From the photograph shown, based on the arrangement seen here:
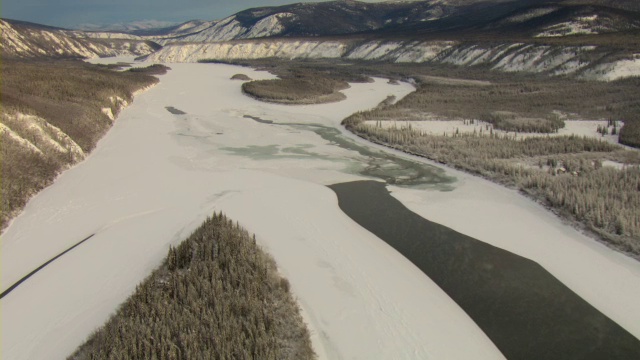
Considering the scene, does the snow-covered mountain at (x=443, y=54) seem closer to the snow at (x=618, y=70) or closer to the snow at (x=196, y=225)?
the snow at (x=618, y=70)

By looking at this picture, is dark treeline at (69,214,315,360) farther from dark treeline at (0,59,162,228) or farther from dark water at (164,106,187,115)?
dark water at (164,106,187,115)

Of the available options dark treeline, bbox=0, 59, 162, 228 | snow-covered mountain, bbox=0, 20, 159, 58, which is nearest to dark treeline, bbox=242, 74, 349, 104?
dark treeline, bbox=0, 59, 162, 228

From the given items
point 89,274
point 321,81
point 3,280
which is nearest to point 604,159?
point 89,274

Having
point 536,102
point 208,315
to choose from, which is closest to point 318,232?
point 208,315

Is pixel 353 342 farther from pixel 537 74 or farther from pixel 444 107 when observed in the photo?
pixel 537 74

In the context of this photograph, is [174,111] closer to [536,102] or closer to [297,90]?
[297,90]
